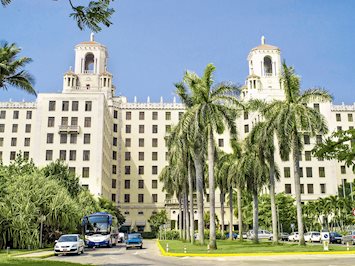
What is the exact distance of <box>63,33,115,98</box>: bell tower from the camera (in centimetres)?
8900

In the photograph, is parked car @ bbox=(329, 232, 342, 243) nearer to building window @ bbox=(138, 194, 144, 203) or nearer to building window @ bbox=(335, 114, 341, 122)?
building window @ bbox=(138, 194, 144, 203)

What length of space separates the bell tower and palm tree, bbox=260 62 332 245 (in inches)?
2343

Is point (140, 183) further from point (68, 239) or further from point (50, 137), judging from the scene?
point (68, 239)

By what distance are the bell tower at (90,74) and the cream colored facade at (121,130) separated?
0.70ft

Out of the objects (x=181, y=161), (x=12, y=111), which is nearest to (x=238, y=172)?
(x=181, y=161)

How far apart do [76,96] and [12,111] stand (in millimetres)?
21505

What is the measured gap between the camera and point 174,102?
9381 centimetres

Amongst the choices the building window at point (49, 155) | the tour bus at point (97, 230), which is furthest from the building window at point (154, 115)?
the tour bus at point (97, 230)

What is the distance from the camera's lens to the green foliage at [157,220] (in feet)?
260

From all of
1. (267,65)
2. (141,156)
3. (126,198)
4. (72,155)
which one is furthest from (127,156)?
(267,65)

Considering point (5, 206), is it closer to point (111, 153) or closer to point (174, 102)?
point (111, 153)

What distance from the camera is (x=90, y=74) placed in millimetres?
90562

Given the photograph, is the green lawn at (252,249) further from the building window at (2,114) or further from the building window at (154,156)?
the building window at (2,114)

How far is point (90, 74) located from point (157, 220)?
116 ft
